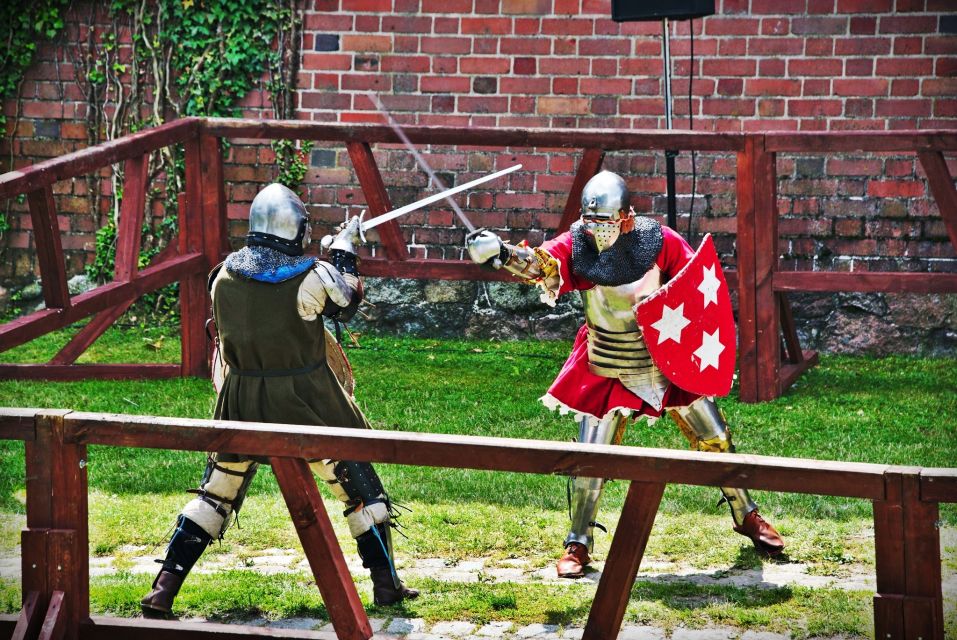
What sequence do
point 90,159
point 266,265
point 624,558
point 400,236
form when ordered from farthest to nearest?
point 400,236 < point 90,159 < point 266,265 < point 624,558

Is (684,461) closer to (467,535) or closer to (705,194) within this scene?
(467,535)

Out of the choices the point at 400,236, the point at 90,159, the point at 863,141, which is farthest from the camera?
the point at 400,236

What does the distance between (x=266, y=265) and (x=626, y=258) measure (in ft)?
3.96

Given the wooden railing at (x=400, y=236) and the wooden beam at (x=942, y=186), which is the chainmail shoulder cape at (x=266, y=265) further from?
the wooden beam at (x=942, y=186)

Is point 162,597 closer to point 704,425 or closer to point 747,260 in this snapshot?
point 704,425

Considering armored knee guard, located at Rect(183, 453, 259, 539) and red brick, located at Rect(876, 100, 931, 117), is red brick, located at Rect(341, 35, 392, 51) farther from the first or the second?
armored knee guard, located at Rect(183, 453, 259, 539)

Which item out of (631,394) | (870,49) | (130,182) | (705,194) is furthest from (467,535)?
(870,49)

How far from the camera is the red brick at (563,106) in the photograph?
8.23 metres

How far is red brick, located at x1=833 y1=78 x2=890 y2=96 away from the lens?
7961mm

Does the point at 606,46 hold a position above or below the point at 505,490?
above

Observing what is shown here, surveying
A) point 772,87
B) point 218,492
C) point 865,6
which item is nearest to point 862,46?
point 865,6

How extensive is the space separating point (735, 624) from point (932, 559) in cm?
128

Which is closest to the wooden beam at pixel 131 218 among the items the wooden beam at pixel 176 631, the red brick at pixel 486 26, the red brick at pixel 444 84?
the red brick at pixel 444 84

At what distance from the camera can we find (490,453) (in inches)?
129
